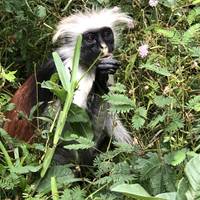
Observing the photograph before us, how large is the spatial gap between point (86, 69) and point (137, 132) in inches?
24.8

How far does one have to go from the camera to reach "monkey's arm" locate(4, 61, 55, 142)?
4.50 m

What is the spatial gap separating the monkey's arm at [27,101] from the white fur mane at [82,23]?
0.29 meters

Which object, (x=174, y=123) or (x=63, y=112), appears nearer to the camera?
(x=174, y=123)

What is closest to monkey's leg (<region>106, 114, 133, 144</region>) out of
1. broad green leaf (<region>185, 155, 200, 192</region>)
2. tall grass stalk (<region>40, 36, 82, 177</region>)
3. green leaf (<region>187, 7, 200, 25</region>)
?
green leaf (<region>187, 7, 200, 25</region>)

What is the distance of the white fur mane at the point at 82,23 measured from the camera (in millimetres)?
4871

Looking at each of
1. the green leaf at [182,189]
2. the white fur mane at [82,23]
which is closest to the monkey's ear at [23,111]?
the white fur mane at [82,23]

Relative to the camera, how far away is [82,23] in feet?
16.2

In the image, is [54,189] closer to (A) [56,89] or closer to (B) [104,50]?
(A) [56,89]

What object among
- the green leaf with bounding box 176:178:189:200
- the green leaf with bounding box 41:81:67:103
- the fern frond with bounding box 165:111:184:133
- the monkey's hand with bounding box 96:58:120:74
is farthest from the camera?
the monkey's hand with bounding box 96:58:120:74

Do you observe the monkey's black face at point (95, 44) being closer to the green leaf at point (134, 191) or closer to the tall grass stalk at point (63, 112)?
the tall grass stalk at point (63, 112)

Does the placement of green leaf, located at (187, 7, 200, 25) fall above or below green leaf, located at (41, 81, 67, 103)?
above

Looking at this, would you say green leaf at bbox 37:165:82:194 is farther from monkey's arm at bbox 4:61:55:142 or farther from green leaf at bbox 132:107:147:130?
monkey's arm at bbox 4:61:55:142

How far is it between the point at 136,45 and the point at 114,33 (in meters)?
0.24

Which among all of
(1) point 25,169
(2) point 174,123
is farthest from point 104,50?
(1) point 25,169
